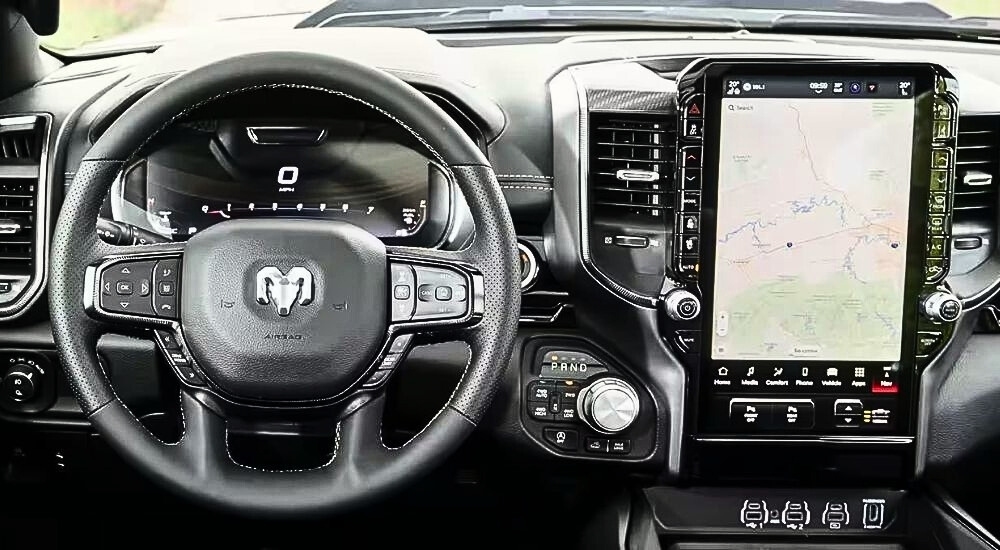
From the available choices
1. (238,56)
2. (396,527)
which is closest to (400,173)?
(238,56)

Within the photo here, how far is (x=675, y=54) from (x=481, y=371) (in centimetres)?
69

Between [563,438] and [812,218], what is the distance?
522 mm

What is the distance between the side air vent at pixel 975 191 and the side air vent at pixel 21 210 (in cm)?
146

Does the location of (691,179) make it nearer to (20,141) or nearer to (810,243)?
(810,243)

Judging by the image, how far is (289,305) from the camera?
1.42 m

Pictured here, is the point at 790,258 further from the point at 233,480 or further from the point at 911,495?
the point at 233,480

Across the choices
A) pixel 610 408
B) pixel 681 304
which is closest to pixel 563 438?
pixel 610 408

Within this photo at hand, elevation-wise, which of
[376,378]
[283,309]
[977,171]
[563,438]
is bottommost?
[563,438]

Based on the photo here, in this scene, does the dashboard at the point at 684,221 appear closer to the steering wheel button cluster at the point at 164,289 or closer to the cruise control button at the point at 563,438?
the cruise control button at the point at 563,438

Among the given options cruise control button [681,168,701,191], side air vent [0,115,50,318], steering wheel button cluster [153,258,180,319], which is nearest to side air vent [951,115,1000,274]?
cruise control button [681,168,701,191]

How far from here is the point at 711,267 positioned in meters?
1.63

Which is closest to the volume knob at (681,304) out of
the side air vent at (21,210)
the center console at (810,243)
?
the center console at (810,243)

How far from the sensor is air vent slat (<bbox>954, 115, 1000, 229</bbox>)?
5.44 feet

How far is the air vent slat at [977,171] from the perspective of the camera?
166 cm
